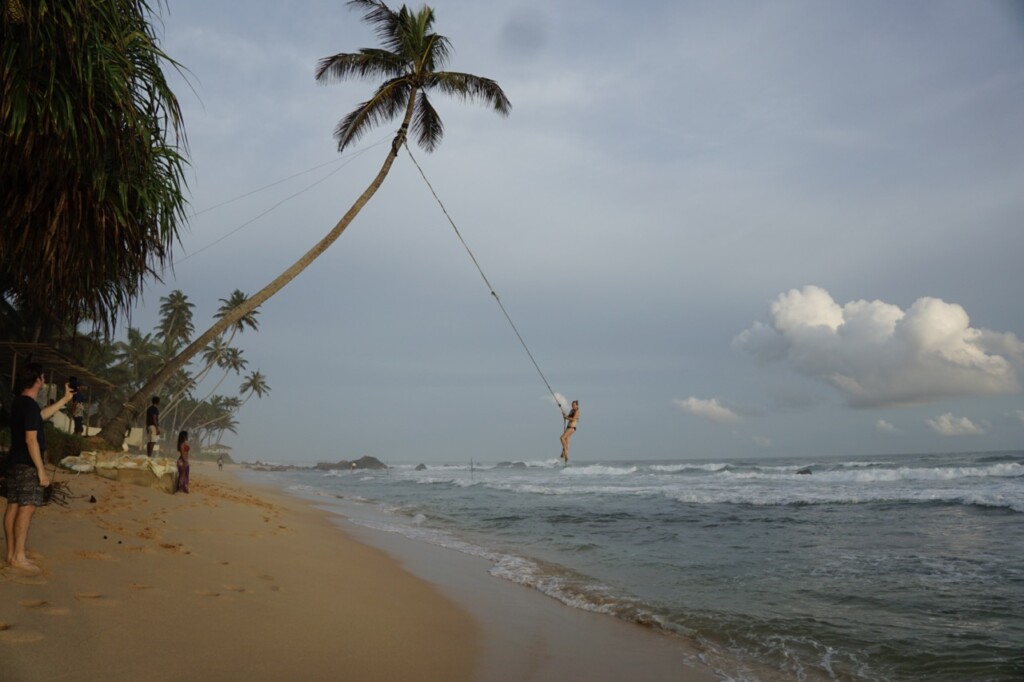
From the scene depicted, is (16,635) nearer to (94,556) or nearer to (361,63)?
(94,556)

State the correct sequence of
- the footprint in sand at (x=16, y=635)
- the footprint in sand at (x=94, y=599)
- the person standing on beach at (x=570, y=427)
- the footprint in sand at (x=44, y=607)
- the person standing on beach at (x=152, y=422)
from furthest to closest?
the person standing on beach at (x=152, y=422), the person standing on beach at (x=570, y=427), the footprint in sand at (x=94, y=599), the footprint in sand at (x=44, y=607), the footprint in sand at (x=16, y=635)

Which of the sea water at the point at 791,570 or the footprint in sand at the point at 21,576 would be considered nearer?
the footprint in sand at the point at 21,576

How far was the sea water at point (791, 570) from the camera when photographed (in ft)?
19.1

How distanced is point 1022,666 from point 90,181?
1065cm

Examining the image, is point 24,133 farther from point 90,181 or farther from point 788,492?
point 788,492

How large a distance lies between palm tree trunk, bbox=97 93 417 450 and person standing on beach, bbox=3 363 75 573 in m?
8.61

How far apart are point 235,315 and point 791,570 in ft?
39.9

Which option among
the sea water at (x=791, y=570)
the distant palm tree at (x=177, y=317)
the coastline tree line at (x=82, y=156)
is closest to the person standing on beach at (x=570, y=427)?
the sea water at (x=791, y=570)

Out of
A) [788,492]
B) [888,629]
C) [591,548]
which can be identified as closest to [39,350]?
[591,548]

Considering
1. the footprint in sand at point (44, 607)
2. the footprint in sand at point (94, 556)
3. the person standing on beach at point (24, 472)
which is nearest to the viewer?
the footprint in sand at point (44, 607)

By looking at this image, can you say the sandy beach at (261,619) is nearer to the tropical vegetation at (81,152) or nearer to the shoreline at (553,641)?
the shoreline at (553,641)

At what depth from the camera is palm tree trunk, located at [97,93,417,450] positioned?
44.5ft

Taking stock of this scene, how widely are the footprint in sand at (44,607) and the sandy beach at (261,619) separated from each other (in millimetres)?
15

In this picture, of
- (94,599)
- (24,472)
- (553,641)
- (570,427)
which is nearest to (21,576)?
(94,599)
